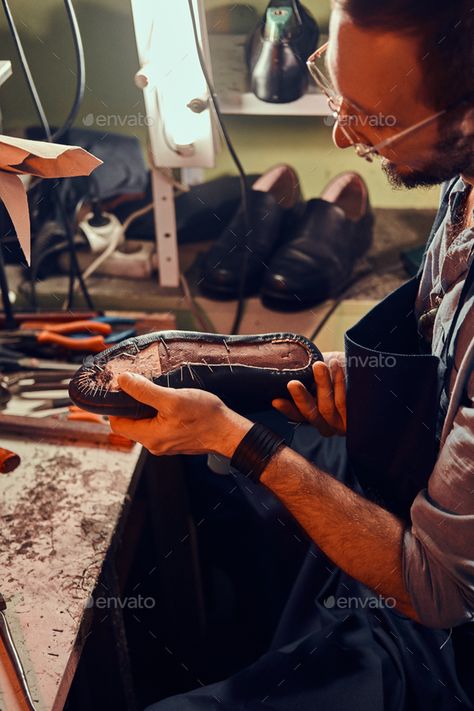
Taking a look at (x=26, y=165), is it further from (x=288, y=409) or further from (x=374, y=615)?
(x=374, y=615)

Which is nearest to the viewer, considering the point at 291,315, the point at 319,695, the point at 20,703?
the point at 20,703

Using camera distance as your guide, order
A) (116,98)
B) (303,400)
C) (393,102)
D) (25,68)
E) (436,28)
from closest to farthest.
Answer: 1. (436,28)
2. (393,102)
3. (303,400)
4. (25,68)
5. (116,98)

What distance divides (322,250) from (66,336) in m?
0.70

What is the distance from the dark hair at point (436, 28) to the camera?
92cm

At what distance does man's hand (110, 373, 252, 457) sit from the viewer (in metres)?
1.09

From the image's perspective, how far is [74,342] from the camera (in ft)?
5.11

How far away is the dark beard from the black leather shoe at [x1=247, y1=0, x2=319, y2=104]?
59cm

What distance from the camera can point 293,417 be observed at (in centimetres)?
132

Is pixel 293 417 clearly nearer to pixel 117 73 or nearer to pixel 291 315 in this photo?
pixel 291 315

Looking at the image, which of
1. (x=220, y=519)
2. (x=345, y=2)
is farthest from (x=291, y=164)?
(x=345, y=2)

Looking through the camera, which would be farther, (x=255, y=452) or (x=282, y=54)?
(x=282, y=54)

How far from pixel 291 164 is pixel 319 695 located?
1.56m

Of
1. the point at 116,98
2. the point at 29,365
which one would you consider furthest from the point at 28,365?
the point at 116,98

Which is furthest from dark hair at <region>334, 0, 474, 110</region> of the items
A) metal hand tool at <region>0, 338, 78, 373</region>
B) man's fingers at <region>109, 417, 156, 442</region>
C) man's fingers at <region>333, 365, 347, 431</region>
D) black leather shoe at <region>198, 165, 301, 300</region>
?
black leather shoe at <region>198, 165, 301, 300</region>
